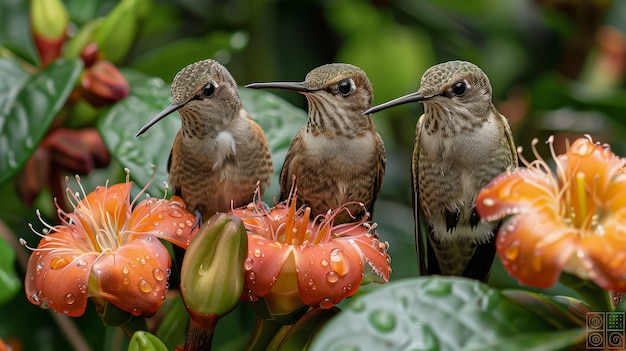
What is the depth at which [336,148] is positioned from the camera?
1044mm

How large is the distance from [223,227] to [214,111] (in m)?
0.21

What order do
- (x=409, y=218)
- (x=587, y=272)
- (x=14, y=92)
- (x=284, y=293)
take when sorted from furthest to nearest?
(x=409, y=218) → (x=14, y=92) → (x=284, y=293) → (x=587, y=272)

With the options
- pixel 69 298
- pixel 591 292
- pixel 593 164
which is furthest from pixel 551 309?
pixel 69 298

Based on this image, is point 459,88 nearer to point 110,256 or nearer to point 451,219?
point 451,219

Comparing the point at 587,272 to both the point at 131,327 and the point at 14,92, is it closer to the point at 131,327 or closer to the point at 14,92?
the point at 131,327

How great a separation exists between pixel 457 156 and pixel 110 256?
0.41 m

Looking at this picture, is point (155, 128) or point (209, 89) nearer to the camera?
point (209, 89)

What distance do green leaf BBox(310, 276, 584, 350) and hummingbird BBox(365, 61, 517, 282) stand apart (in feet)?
0.66

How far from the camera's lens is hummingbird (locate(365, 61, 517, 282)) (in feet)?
3.14

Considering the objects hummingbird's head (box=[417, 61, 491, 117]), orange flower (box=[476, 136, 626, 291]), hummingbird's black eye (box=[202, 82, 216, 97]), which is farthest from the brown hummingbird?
orange flower (box=[476, 136, 626, 291])

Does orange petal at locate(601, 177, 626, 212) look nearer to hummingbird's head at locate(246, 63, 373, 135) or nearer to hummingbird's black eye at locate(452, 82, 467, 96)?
hummingbird's black eye at locate(452, 82, 467, 96)

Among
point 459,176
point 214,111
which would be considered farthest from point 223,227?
point 459,176

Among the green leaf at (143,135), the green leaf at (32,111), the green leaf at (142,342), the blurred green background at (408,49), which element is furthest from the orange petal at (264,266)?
the blurred green background at (408,49)

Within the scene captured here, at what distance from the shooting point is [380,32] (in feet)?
7.97
